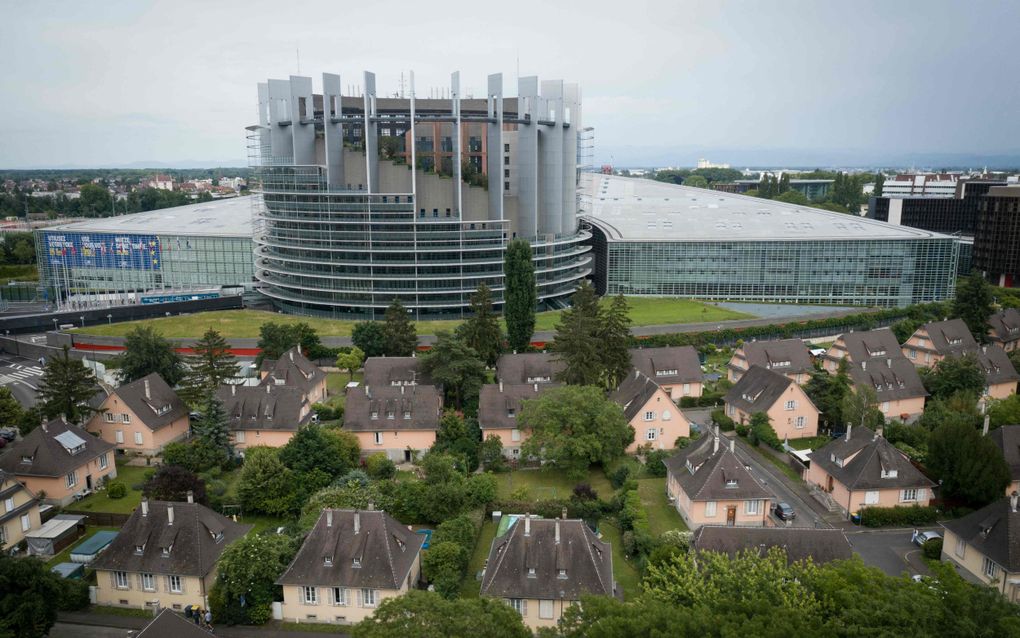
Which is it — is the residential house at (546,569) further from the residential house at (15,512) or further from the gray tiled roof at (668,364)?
the gray tiled roof at (668,364)

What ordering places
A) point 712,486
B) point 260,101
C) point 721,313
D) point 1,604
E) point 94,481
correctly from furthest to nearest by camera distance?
1. point 260,101
2. point 721,313
3. point 94,481
4. point 712,486
5. point 1,604

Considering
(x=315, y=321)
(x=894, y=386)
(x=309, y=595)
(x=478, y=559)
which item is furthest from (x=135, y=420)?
(x=894, y=386)

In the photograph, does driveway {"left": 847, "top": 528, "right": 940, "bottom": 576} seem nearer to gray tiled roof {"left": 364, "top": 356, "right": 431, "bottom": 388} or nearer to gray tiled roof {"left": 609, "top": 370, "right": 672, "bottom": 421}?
gray tiled roof {"left": 609, "top": 370, "right": 672, "bottom": 421}

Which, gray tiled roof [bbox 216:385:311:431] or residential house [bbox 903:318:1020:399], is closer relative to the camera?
gray tiled roof [bbox 216:385:311:431]

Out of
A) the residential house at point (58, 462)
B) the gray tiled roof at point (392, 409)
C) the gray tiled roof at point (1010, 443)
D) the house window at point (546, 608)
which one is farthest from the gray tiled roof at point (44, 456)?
the gray tiled roof at point (1010, 443)

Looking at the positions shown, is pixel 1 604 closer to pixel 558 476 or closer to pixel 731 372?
pixel 558 476

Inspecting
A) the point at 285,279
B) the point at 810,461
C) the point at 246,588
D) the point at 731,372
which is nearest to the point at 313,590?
the point at 246,588

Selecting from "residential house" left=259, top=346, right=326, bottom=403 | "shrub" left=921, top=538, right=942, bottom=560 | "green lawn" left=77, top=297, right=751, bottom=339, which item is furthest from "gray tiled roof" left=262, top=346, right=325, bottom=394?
"shrub" left=921, top=538, right=942, bottom=560

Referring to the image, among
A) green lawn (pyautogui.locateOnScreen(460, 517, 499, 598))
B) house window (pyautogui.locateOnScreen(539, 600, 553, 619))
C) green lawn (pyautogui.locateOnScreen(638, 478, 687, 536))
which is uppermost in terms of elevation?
house window (pyautogui.locateOnScreen(539, 600, 553, 619))
